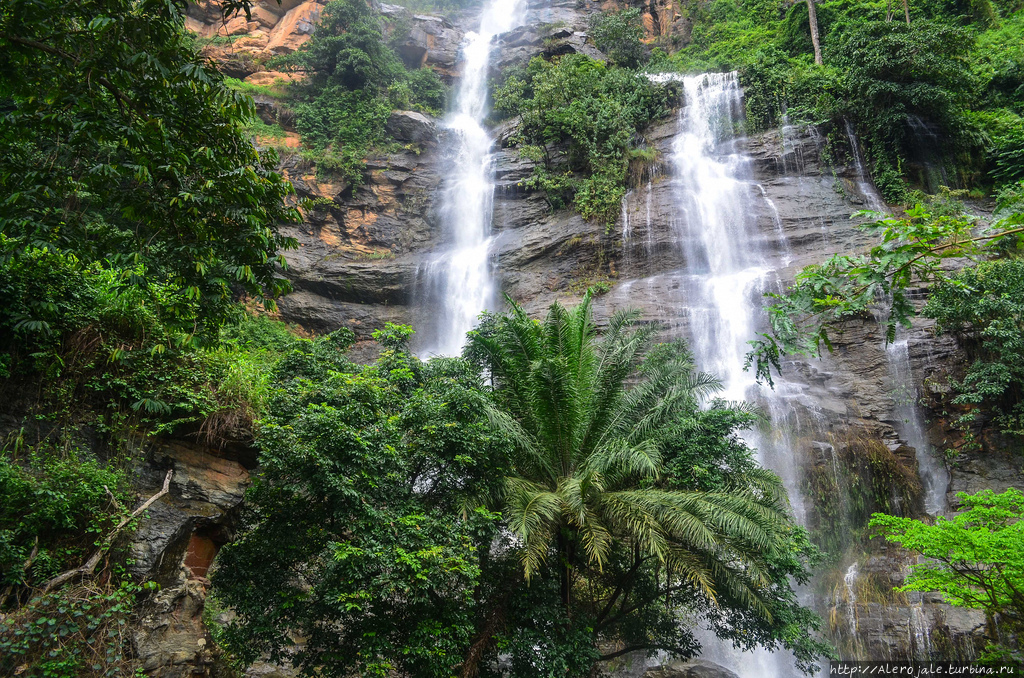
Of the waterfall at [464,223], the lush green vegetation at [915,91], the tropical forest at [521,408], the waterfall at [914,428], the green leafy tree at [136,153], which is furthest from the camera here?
the waterfall at [464,223]

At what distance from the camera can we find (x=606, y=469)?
9625mm

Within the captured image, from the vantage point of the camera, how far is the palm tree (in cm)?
867

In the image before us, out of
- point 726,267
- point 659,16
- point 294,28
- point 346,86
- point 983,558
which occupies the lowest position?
point 983,558

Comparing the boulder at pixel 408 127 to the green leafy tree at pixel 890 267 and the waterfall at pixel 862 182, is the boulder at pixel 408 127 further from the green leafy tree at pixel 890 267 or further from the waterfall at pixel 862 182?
the green leafy tree at pixel 890 267

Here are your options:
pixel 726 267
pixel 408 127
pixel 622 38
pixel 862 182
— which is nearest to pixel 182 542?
pixel 726 267

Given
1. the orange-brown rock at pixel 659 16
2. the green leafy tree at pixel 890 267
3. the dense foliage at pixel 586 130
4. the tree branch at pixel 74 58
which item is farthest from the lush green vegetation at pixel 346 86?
the green leafy tree at pixel 890 267

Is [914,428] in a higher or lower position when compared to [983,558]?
lower

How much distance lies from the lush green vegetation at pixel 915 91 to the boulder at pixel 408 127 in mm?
13967

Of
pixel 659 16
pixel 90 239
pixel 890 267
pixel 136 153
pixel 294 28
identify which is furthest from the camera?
pixel 659 16

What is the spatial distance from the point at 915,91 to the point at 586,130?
10.9 m

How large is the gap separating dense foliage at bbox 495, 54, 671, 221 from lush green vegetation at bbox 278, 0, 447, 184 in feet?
21.0

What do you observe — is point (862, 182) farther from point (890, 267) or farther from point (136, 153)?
point (136, 153)

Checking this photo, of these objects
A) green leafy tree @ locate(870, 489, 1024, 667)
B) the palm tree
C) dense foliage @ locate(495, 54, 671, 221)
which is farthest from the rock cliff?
the palm tree

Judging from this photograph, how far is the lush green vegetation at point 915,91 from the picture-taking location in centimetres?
1995
